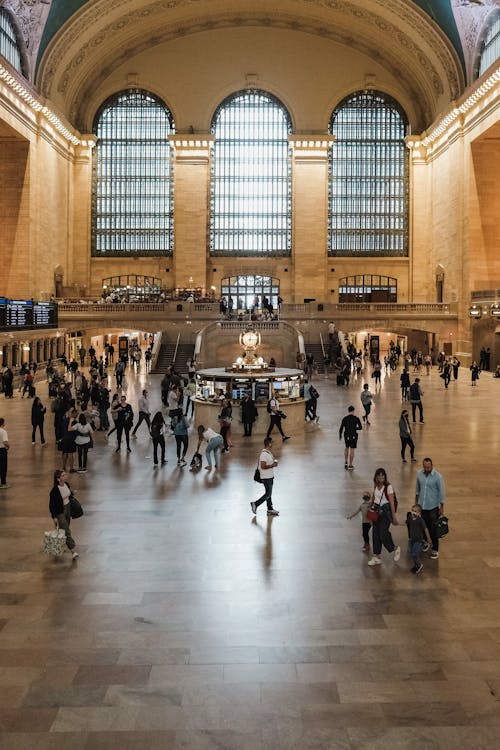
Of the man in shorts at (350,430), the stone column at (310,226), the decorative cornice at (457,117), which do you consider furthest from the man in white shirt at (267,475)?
the stone column at (310,226)

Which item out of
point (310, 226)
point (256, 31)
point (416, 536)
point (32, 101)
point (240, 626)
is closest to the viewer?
point (240, 626)

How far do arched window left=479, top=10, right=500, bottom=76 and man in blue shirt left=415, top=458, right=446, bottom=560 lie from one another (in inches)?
1148

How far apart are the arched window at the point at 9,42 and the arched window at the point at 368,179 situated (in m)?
19.7

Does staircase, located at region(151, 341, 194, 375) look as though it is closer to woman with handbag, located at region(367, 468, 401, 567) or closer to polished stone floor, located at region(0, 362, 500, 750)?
polished stone floor, located at region(0, 362, 500, 750)

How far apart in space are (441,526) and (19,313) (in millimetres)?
23317

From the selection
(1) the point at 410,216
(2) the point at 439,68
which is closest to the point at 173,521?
(2) the point at 439,68

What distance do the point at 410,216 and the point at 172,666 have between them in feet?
137

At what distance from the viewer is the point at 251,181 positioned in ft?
147

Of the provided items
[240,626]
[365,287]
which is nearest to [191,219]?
→ [365,287]

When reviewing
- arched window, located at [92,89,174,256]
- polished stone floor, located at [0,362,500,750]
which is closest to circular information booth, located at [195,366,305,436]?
polished stone floor, located at [0,362,500,750]

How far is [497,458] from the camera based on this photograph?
1286 centimetres

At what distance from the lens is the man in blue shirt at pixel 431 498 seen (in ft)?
25.1

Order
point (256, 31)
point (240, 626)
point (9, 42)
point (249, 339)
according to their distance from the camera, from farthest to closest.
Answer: point (256, 31) < point (9, 42) < point (249, 339) < point (240, 626)

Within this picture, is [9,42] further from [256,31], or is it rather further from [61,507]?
[61,507]
